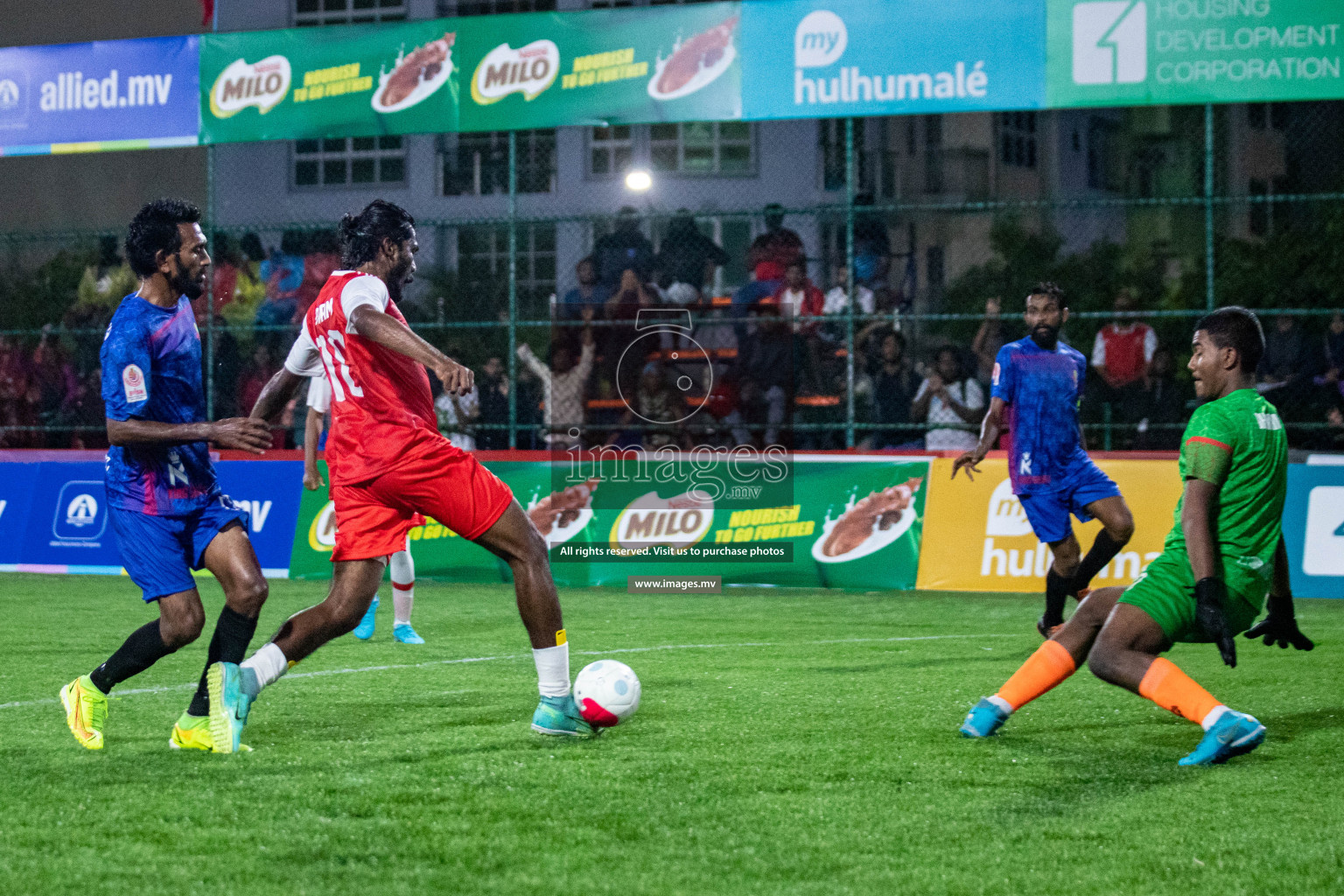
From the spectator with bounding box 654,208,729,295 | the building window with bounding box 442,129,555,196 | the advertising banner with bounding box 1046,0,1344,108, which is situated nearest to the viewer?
the advertising banner with bounding box 1046,0,1344,108

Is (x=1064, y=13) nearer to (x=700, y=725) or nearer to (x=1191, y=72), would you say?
(x=1191, y=72)

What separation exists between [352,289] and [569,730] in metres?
1.90

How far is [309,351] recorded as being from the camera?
615cm

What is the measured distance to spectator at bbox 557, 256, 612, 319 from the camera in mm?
15604

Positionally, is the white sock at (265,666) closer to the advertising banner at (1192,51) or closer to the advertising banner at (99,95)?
the advertising banner at (1192,51)

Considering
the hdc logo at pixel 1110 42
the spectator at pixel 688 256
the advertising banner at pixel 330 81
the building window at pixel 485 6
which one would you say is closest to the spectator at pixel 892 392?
the spectator at pixel 688 256

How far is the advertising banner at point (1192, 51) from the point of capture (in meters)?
12.7

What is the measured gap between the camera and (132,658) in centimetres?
591

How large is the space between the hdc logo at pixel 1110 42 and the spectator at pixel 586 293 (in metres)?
5.18

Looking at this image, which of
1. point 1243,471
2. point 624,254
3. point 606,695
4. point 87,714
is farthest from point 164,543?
point 624,254

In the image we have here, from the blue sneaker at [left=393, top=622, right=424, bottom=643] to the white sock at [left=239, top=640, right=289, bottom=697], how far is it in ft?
12.1

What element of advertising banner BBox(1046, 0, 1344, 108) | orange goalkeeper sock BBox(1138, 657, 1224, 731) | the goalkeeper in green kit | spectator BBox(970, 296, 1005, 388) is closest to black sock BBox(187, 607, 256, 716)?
the goalkeeper in green kit

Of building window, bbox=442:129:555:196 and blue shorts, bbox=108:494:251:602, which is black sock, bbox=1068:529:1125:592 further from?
building window, bbox=442:129:555:196

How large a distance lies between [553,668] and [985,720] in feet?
5.60
